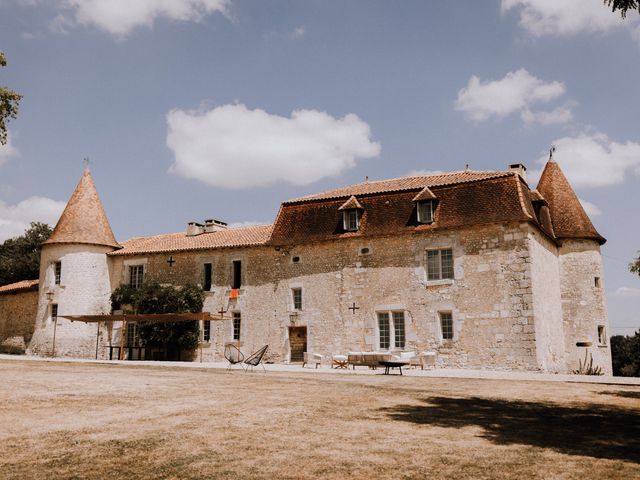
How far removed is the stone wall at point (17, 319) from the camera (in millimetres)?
31938

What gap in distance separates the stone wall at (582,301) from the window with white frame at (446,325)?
6.11 meters

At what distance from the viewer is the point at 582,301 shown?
25.9 metres

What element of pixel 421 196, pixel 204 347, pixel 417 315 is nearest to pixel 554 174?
pixel 421 196

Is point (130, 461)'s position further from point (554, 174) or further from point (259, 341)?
point (554, 174)

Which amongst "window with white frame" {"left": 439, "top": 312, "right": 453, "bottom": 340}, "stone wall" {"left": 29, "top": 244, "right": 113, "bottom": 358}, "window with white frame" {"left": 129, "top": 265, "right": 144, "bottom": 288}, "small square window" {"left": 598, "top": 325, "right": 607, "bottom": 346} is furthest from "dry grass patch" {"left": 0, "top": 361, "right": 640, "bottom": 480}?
"window with white frame" {"left": 129, "top": 265, "right": 144, "bottom": 288}

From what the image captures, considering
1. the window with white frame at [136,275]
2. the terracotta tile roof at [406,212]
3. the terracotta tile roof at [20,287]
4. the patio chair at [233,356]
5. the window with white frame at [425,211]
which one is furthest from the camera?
the terracotta tile roof at [20,287]

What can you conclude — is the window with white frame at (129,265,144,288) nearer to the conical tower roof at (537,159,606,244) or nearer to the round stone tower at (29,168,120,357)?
the round stone tower at (29,168,120,357)

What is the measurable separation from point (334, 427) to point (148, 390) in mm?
4563

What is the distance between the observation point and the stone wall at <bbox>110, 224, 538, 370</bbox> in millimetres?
22578

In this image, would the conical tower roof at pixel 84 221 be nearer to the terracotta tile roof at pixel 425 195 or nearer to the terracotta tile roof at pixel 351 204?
the terracotta tile roof at pixel 351 204

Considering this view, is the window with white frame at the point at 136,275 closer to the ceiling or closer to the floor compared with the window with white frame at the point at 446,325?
closer to the ceiling

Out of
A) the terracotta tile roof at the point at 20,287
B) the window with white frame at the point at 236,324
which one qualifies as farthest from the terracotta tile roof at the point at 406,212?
the terracotta tile roof at the point at 20,287

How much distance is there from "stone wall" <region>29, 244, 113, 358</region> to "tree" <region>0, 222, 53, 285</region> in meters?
14.6

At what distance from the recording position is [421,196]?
24516mm
